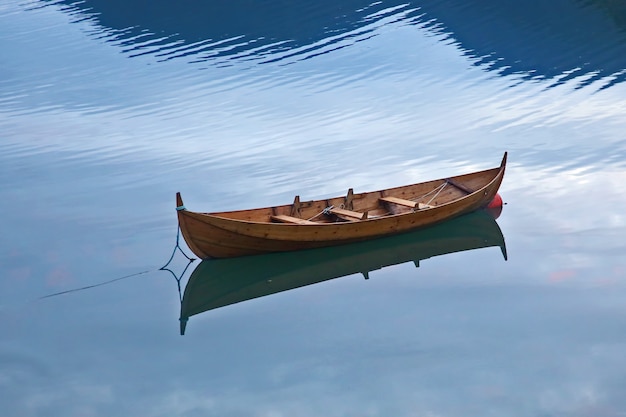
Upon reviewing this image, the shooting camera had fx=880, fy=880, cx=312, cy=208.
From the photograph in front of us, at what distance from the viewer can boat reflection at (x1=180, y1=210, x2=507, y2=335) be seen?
21.8 metres

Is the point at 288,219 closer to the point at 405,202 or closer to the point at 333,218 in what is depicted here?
the point at 333,218

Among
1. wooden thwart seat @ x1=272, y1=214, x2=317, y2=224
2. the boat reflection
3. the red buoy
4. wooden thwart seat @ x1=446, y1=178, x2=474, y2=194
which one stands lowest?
the boat reflection

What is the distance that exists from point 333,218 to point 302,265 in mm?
1641

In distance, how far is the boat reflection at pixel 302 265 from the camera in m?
21.8

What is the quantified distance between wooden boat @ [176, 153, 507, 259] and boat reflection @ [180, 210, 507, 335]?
0.30m

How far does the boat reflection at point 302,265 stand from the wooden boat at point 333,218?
0.30 meters

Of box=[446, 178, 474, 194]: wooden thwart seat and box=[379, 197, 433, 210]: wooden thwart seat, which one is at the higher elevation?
box=[446, 178, 474, 194]: wooden thwart seat

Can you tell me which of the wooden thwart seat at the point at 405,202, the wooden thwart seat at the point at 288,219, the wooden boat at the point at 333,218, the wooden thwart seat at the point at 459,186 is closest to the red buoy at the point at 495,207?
the wooden boat at the point at 333,218

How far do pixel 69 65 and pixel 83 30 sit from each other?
8.30 meters

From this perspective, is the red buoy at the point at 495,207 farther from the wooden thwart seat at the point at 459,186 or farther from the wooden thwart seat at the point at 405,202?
the wooden thwart seat at the point at 405,202

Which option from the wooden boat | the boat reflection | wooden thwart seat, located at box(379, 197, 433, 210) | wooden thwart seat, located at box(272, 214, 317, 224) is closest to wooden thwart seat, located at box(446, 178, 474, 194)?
Answer: the wooden boat

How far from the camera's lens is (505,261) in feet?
73.6

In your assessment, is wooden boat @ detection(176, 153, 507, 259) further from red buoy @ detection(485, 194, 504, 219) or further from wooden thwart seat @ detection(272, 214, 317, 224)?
red buoy @ detection(485, 194, 504, 219)

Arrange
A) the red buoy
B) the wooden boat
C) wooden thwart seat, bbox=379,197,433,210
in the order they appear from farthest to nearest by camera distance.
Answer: the red buoy
wooden thwart seat, bbox=379,197,433,210
the wooden boat
